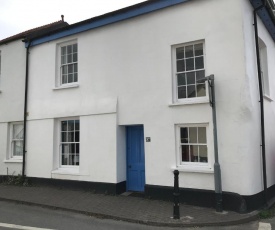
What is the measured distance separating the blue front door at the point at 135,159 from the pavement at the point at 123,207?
526mm

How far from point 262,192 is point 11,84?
34.1 feet

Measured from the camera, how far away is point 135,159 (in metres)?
9.67

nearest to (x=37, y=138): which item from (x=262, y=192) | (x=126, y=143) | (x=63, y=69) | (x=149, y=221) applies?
(x=63, y=69)

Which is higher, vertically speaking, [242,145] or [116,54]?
[116,54]

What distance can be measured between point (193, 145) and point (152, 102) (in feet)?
5.91

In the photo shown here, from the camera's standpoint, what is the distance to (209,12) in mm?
8203

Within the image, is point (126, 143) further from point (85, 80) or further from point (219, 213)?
point (219, 213)

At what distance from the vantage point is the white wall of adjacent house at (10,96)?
12031 millimetres

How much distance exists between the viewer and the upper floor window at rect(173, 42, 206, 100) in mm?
8508

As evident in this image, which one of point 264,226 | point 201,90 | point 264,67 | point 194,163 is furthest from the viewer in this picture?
point 264,67

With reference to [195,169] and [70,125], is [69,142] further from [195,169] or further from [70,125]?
[195,169]

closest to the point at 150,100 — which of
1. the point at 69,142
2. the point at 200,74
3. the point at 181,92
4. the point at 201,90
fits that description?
the point at 181,92

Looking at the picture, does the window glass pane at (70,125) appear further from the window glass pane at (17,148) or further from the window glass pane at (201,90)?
the window glass pane at (201,90)

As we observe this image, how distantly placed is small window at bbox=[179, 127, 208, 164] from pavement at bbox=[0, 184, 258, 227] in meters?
1.32
